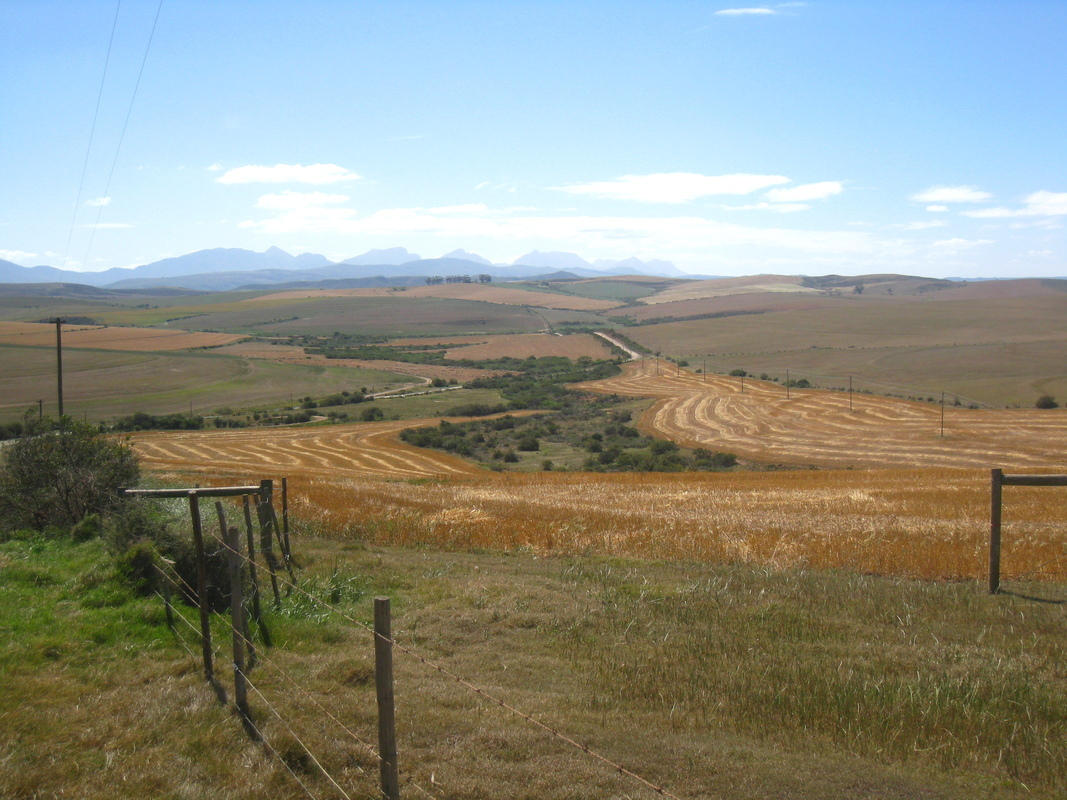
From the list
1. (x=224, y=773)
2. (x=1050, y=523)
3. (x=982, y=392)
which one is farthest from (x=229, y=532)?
(x=982, y=392)

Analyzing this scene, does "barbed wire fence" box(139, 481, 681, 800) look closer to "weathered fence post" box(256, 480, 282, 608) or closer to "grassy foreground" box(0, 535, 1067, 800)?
"grassy foreground" box(0, 535, 1067, 800)

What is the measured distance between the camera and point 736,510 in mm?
19844

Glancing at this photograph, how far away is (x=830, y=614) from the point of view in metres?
9.30

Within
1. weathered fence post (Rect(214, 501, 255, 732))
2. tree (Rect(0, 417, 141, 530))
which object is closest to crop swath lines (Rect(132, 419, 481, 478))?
tree (Rect(0, 417, 141, 530))

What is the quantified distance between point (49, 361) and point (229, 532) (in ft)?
352

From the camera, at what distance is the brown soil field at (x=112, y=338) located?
126 metres

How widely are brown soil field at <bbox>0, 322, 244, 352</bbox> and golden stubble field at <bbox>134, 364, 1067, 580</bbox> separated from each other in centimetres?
9016

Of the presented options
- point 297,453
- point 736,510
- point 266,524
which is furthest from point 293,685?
point 297,453

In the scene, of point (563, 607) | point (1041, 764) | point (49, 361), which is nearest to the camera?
point (1041, 764)

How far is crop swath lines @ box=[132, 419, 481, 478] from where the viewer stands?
40938mm

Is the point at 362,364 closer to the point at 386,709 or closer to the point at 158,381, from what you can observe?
the point at 158,381

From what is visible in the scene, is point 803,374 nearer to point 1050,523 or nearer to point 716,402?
point 716,402

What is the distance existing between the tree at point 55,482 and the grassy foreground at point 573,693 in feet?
15.5

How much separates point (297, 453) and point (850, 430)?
3980 cm
